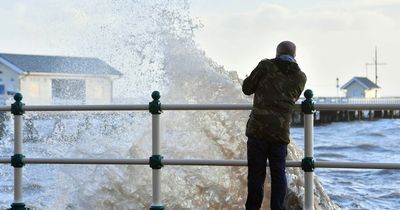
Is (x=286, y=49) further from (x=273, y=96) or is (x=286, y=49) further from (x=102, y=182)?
(x=102, y=182)

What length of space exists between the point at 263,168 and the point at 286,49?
100 cm

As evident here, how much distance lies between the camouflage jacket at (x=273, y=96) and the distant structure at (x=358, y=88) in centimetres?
10623

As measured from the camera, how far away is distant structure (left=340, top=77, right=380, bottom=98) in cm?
11138

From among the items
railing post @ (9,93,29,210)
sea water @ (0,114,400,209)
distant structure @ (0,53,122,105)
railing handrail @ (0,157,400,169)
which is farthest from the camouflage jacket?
distant structure @ (0,53,122,105)

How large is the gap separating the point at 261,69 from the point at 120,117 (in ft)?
25.0

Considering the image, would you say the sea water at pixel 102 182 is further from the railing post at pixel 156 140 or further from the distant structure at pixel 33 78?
the distant structure at pixel 33 78

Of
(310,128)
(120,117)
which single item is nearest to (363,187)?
(120,117)

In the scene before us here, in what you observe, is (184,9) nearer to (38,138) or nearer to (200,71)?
(200,71)

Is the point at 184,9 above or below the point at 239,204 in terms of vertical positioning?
above

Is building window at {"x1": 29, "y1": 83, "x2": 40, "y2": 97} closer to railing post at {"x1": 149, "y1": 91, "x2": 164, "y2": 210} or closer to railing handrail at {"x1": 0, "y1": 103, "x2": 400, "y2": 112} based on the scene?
railing handrail at {"x1": 0, "y1": 103, "x2": 400, "y2": 112}

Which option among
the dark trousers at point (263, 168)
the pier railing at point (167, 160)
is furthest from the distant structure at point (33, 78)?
the dark trousers at point (263, 168)

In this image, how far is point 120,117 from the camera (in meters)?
14.0

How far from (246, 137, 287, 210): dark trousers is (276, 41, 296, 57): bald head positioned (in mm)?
750

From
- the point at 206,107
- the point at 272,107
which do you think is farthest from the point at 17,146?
the point at 272,107
